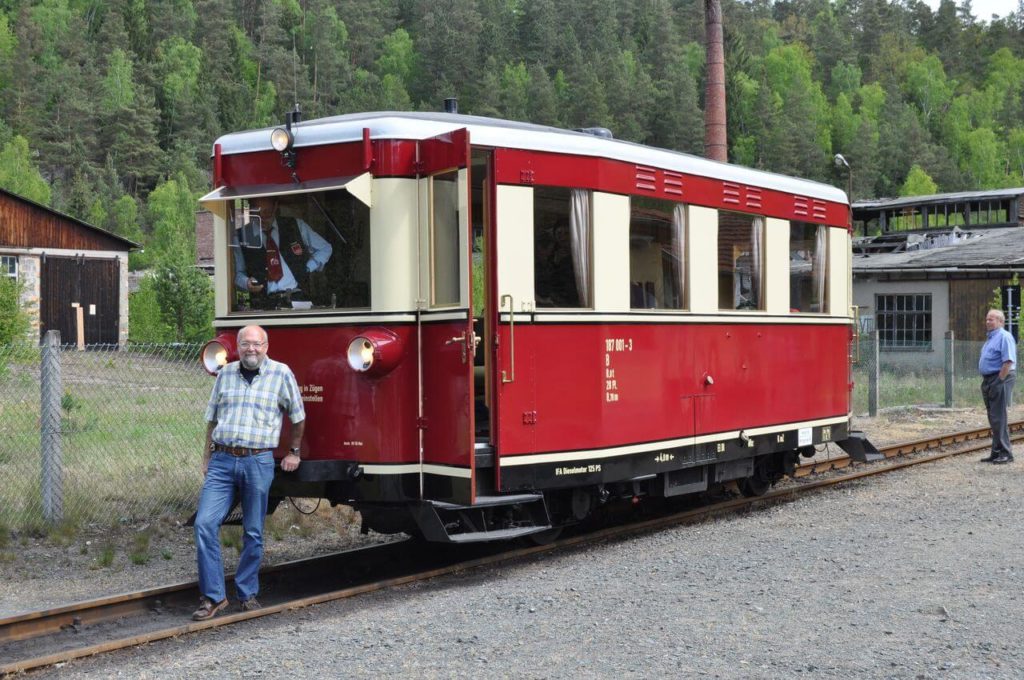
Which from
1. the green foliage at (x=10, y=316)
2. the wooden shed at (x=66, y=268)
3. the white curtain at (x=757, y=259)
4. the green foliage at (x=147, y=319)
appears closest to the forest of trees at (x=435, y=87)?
the green foliage at (x=147, y=319)

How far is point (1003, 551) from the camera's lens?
28.3 ft

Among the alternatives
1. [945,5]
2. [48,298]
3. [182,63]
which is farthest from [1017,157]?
[48,298]

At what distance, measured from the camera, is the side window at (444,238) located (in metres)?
7.70

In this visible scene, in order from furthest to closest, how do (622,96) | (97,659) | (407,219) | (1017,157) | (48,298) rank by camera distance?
(1017,157), (622,96), (48,298), (407,219), (97,659)

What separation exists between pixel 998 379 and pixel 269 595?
9806 millimetres

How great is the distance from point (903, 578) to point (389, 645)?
3636mm

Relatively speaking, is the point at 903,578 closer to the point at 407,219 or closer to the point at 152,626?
the point at 407,219

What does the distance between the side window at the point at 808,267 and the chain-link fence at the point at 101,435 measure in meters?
5.55

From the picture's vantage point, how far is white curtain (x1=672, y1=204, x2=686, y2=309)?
30.3ft

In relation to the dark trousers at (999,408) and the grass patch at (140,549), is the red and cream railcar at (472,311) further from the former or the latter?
the dark trousers at (999,408)

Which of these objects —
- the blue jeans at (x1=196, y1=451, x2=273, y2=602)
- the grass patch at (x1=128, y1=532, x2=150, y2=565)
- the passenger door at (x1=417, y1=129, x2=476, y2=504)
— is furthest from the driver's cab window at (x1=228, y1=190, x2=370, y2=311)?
the grass patch at (x1=128, y1=532, x2=150, y2=565)

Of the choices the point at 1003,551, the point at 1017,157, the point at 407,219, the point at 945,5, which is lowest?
the point at 1003,551

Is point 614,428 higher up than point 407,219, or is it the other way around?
point 407,219

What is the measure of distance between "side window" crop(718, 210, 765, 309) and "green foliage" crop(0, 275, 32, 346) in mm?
17849
